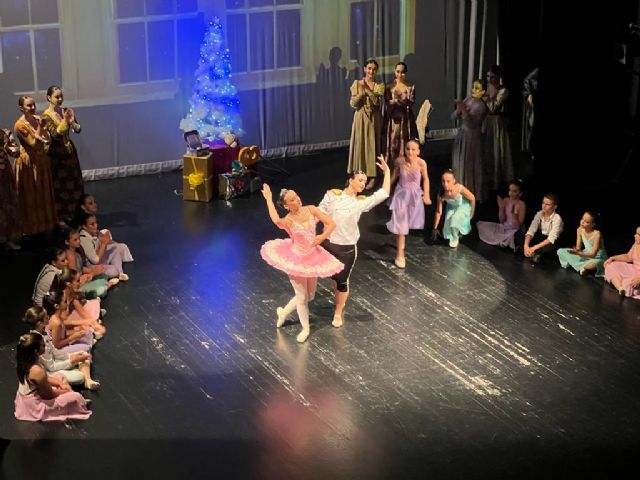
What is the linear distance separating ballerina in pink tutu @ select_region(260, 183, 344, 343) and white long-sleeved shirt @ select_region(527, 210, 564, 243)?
2434 millimetres

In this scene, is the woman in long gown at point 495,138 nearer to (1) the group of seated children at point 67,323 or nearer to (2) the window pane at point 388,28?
(2) the window pane at point 388,28

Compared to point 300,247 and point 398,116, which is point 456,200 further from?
point 300,247

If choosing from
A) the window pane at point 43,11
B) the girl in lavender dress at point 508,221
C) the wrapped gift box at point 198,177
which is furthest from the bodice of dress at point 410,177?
the window pane at point 43,11

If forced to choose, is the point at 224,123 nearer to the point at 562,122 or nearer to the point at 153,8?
the point at 153,8

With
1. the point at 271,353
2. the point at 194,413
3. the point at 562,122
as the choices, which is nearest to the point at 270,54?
the point at 562,122

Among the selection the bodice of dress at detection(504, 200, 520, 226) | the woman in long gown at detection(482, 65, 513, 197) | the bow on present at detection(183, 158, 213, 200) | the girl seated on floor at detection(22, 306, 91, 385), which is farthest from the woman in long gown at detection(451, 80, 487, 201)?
the girl seated on floor at detection(22, 306, 91, 385)

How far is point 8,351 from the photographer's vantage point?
818 centimetres

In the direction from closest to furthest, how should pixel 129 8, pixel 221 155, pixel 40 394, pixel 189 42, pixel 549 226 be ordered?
pixel 40 394, pixel 549 226, pixel 221 155, pixel 129 8, pixel 189 42

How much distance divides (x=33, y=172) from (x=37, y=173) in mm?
37

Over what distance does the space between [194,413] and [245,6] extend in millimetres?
5828

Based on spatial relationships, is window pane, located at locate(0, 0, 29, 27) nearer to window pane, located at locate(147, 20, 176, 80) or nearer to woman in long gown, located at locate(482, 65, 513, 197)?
window pane, located at locate(147, 20, 176, 80)

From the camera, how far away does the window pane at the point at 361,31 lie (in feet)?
41.2

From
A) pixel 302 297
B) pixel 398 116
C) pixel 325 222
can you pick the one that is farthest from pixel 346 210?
pixel 398 116

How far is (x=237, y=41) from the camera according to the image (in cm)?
1216
